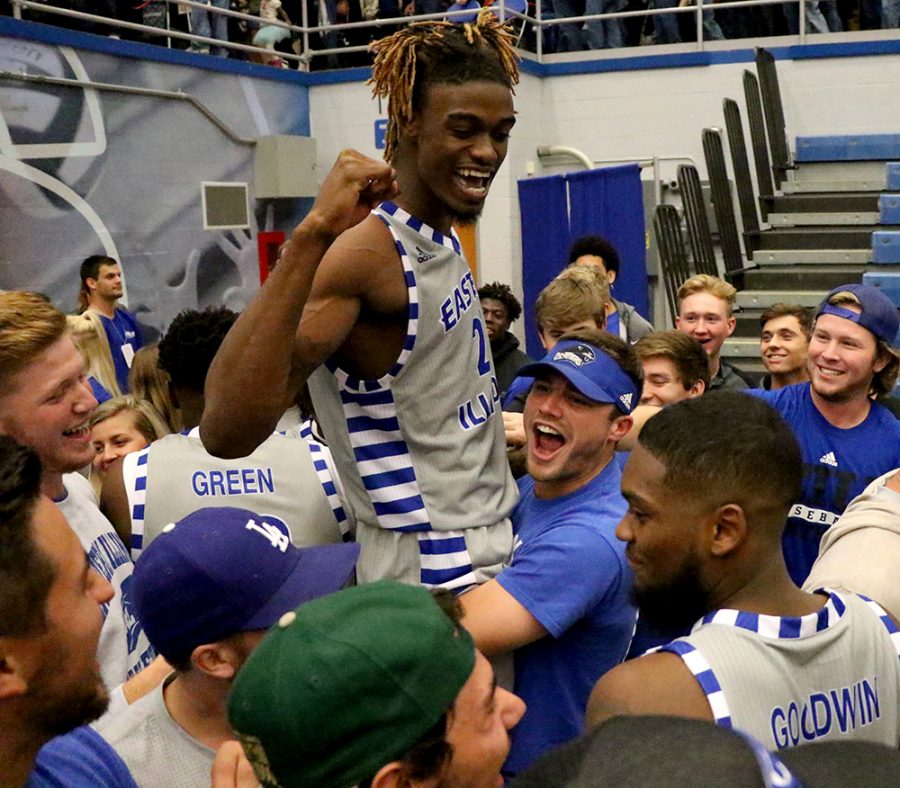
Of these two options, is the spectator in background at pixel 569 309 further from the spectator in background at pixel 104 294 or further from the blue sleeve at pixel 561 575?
the spectator in background at pixel 104 294

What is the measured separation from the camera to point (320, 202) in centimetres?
187

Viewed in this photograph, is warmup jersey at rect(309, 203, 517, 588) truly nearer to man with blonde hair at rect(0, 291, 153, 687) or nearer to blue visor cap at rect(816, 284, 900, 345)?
man with blonde hair at rect(0, 291, 153, 687)

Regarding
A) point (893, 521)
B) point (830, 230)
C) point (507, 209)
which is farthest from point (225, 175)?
point (893, 521)

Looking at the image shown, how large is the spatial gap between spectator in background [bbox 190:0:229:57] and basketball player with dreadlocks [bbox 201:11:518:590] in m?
9.43

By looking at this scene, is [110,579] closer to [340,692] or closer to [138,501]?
[138,501]

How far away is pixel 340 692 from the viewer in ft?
4.35

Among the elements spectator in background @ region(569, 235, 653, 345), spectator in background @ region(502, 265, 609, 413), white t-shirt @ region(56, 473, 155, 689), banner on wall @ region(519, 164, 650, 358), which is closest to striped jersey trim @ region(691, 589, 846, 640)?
white t-shirt @ region(56, 473, 155, 689)

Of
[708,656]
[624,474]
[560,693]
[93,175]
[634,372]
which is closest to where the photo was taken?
[708,656]

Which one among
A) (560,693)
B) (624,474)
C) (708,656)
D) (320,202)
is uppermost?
(320,202)

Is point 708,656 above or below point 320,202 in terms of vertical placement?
below

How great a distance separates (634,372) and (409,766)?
1.55 meters

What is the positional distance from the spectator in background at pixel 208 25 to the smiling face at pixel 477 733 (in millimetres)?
10373

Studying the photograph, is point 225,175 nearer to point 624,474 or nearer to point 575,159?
point 575,159

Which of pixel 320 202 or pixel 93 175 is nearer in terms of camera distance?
pixel 320 202
